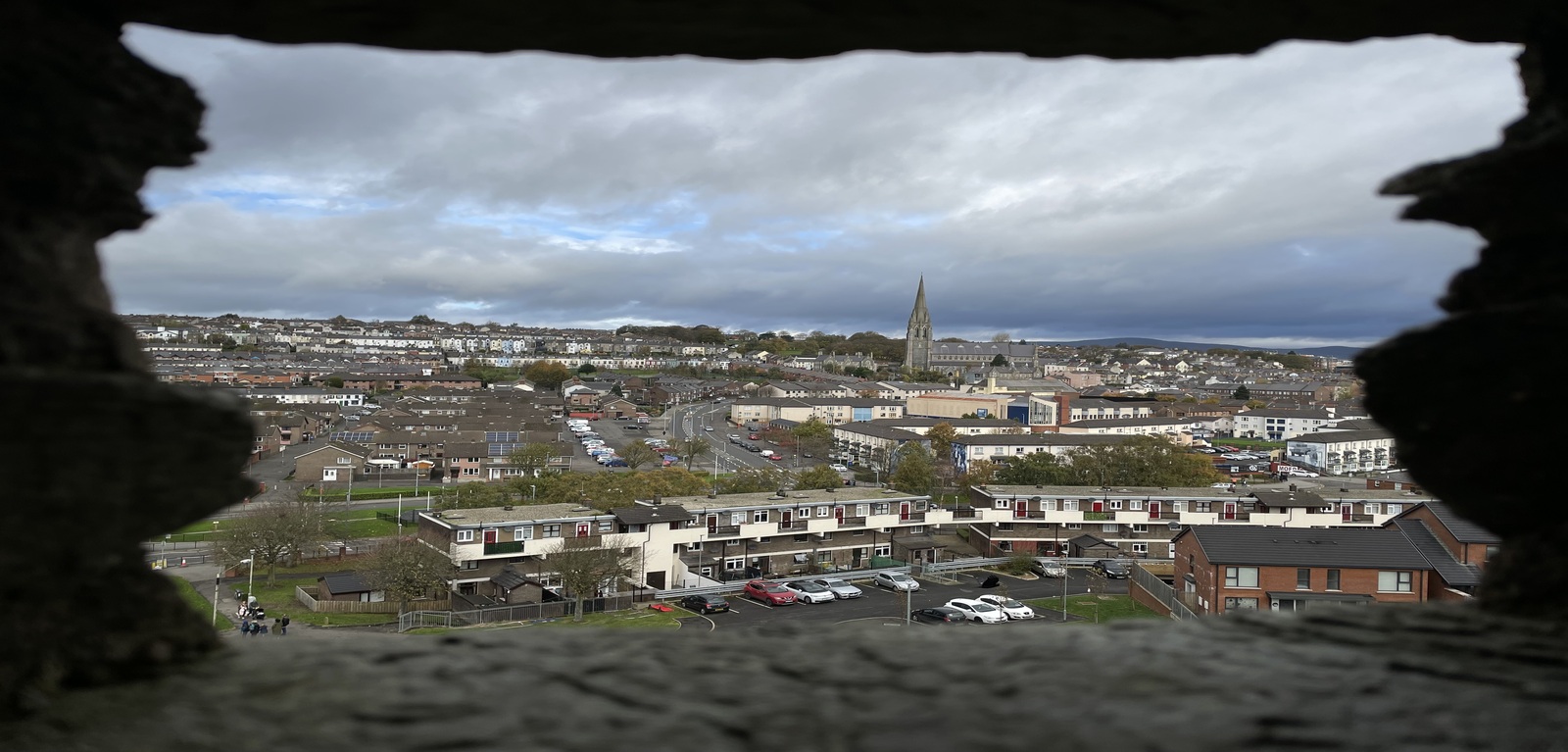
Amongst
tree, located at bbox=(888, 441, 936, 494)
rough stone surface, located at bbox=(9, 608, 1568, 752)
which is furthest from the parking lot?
rough stone surface, located at bbox=(9, 608, 1568, 752)

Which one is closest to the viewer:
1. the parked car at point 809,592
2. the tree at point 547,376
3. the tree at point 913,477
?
the parked car at point 809,592

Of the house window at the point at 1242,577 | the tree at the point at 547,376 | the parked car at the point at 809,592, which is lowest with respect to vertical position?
the parked car at the point at 809,592

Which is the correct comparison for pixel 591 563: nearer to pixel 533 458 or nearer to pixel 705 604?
pixel 705 604

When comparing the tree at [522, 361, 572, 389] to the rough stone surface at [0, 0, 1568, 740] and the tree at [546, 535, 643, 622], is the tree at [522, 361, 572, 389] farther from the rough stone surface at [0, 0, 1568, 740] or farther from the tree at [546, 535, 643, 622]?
the rough stone surface at [0, 0, 1568, 740]

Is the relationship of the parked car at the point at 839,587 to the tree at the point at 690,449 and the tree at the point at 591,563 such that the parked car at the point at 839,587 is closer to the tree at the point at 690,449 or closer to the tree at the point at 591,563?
the tree at the point at 591,563

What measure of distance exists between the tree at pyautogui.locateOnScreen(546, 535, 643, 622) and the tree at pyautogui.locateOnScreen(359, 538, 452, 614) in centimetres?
285

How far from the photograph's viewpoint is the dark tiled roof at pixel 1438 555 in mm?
19453

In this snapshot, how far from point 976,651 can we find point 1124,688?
396 millimetres

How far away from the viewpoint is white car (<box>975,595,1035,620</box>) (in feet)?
69.8

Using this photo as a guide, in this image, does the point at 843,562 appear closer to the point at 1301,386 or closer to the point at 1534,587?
the point at 1534,587

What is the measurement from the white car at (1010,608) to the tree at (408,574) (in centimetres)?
1369

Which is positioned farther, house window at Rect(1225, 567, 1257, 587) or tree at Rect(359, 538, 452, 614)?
tree at Rect(359, 538, 452, 614)

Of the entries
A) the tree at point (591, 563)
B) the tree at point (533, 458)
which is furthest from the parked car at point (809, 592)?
the tree at point (533, 458)

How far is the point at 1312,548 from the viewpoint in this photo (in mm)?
20906
